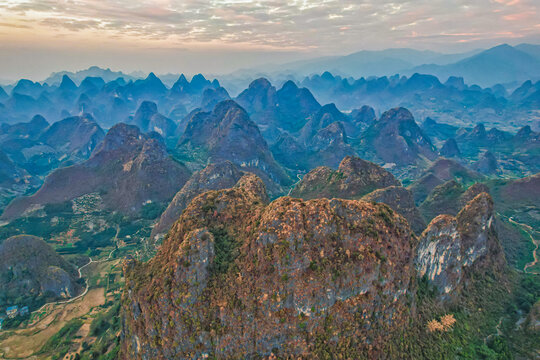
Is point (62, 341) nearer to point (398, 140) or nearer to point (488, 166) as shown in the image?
point (398, 140)

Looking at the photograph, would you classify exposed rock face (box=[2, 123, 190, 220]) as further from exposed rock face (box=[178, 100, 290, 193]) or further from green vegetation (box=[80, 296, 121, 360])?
green vegetation (box=[80, 296, 121, 360])

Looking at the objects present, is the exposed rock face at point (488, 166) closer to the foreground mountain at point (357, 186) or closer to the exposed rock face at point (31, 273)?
the foreground mountain at point (357, 186)

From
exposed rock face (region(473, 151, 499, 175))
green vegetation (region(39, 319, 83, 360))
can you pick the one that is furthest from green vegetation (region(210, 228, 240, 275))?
exposed rock face (region(473, 151, 499, 175))

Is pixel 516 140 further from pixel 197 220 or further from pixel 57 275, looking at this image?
pixel 57 275

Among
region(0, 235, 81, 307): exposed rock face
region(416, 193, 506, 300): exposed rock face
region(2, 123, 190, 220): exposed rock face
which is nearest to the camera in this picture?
region(416, 193, 506, 300): exposed rock face

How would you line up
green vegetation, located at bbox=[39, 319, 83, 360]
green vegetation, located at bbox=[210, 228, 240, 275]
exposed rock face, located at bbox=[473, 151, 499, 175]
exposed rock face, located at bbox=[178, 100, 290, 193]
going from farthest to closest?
exposed rock face, located at bbox=[473, 151, 499, 175] < exposed rock face, located at bbox=[178, 100, 290, 193] < green vegetation, located at bbox=[39, 319, 83, 360] < green vegetation, located at bbox=[210, 228, 240, 275]

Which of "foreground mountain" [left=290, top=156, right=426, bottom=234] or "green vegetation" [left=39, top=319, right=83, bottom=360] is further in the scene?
"foreground mountain" [left=290, top=156, right=426, bottom=234]

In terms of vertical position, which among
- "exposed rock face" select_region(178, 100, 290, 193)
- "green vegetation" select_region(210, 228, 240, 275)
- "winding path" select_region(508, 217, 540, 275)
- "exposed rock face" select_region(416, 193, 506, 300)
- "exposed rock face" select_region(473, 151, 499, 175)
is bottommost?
"exposed rock face" select_region(473, 151, 499, 175)

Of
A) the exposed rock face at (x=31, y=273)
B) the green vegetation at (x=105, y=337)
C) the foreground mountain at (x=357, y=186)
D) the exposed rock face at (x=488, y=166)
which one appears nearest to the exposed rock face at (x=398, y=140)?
the exposed rock face at (x=488, y=166)
